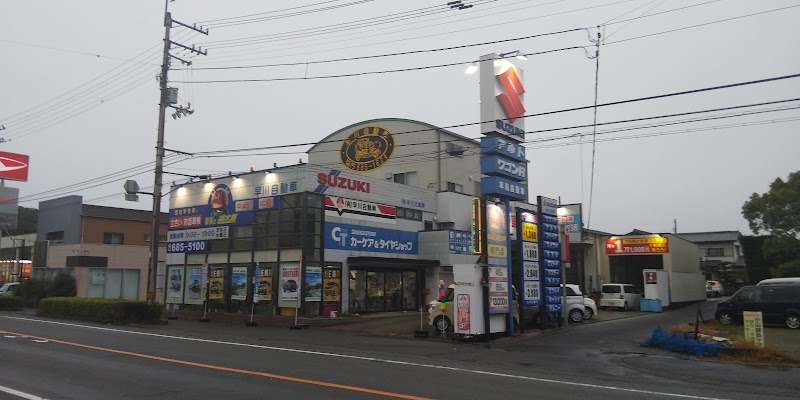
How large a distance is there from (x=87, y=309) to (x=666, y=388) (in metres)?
24.8

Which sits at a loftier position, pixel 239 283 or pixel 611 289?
pixel 239 283

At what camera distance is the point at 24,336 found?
58.0ft

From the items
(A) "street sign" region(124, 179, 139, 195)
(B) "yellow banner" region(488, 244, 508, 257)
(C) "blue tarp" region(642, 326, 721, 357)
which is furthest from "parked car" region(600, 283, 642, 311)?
(A) "street sign" region(124, 179, 139, 195)

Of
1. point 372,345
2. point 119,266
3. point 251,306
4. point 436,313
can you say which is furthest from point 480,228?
point 119,266

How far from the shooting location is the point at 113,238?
152 ft

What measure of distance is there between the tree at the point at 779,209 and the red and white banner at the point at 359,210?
29073 millimetres

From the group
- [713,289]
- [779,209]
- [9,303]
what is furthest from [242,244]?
[713,289]

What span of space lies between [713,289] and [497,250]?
4887 centimetres

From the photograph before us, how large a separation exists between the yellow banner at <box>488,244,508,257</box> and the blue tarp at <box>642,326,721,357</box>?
17.7 ft

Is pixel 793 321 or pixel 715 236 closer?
pixel 793 321

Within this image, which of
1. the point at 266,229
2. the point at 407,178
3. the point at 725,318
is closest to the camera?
the point at 725,318

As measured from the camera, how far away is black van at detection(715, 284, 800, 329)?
882 inches

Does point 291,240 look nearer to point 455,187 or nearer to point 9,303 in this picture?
point 455,187

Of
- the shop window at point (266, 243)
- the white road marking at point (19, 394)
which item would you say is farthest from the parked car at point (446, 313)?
the white road marking at point (19, 394)
